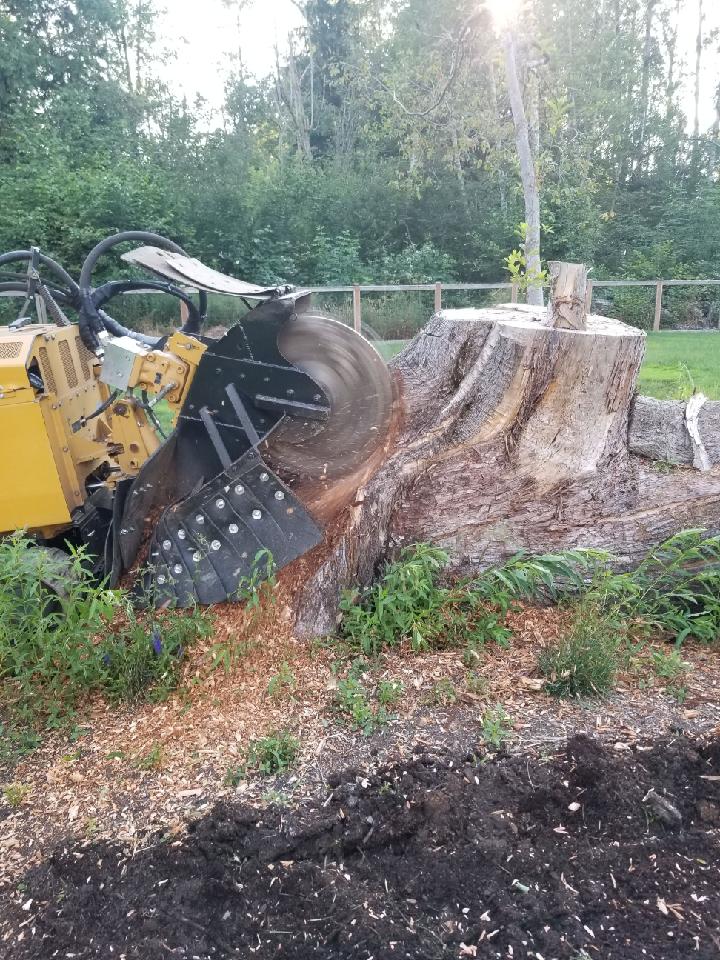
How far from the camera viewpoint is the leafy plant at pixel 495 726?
2.83 meters

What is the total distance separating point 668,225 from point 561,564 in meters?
21.4

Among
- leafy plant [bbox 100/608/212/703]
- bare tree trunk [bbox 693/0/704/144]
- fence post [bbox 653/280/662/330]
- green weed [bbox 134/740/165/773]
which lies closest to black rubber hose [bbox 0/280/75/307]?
leafy plant [bbox 100/608/212/703]

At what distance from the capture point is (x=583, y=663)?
308 centimetres

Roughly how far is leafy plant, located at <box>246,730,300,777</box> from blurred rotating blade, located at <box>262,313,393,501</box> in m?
1.14

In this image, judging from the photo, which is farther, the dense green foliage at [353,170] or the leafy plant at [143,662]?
the dense green foliage at [353,170]

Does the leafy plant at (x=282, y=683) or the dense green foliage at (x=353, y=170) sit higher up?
the dense green foliage at (x=353, y=170)

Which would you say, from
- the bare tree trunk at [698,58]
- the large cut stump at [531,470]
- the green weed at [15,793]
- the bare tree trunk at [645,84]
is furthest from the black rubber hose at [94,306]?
the bare tree trunk at [698,58]

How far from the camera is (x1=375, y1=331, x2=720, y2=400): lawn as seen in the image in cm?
740

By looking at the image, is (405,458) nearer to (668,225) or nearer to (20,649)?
(20,649)

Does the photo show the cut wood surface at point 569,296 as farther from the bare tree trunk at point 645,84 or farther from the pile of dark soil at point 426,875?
the bare tree trunk at point 645,84

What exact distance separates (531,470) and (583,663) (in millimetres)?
988

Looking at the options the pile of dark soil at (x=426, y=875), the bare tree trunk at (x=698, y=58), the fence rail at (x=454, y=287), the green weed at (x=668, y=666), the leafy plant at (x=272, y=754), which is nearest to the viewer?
the pile of dark soil at (x=426, y=875)

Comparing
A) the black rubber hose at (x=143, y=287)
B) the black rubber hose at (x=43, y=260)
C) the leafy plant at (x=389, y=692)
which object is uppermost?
the black rubber hose at (x=43, y=260)

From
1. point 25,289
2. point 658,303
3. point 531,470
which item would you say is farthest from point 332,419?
point 658,303
